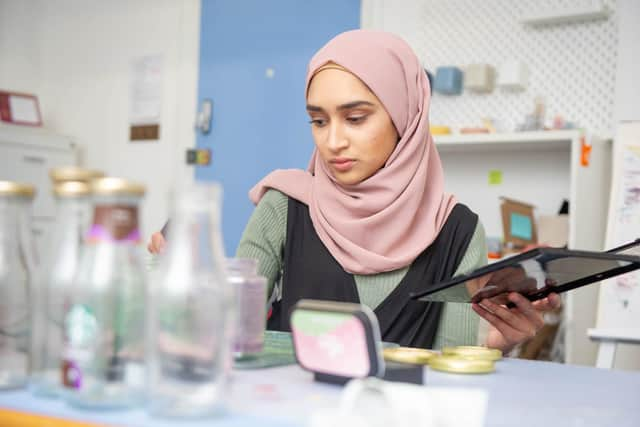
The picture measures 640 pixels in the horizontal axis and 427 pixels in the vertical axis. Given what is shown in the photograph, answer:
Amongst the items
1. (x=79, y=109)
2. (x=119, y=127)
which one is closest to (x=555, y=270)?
(x=119, y=127)

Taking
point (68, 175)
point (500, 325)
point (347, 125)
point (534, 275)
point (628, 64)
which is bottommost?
point (500, 325)

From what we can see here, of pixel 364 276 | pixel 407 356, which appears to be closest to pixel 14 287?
pixel 407 356

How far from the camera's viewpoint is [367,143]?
1.48 m

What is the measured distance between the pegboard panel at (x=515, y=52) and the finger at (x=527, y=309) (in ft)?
7.45

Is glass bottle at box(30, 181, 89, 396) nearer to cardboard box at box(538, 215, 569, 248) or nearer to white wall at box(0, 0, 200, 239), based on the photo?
cardboard box at box(538, 215, 569, 248)

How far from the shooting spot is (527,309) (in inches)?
44.3

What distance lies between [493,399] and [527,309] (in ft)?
1.47

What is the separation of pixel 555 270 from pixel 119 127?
166 inches

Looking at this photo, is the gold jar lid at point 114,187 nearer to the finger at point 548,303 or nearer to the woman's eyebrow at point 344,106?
the finger at point 548,303

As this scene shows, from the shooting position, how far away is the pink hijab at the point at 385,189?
4.82 ft

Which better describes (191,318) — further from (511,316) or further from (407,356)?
(511,316)

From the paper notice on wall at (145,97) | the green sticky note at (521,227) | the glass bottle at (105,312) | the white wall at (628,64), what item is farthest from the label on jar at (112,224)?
the paper notice on wall at (145,97)

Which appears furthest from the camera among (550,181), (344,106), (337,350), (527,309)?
(550,181)

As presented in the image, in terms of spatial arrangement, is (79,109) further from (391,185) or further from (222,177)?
(391,185)
